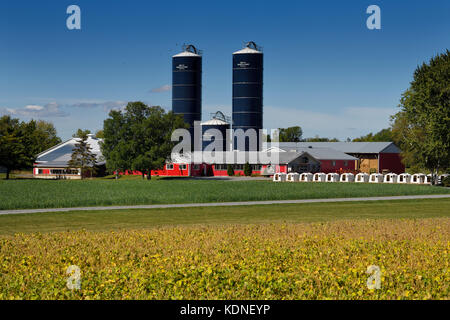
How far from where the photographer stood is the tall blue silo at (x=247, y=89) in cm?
9950

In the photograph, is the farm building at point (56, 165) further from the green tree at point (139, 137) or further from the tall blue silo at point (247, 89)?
the tall blue silo at point (247, 89)

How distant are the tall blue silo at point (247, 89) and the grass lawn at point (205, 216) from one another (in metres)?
66.0

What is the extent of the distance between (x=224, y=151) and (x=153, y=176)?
1524cm

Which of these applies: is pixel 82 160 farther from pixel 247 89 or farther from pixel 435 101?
pixel 435 101

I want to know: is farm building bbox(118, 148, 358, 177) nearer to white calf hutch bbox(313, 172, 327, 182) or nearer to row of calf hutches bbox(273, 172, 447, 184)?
row of calf hutches bbox(273, 172, 447, 184)

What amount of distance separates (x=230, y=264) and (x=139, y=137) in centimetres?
6824

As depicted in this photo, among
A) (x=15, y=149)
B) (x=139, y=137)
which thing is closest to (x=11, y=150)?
(x=15, y=149)

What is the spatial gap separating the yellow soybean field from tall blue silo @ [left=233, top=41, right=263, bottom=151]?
82.6m

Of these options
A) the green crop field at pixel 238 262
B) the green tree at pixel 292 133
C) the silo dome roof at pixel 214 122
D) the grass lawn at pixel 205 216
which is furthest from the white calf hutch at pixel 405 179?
the green tree at pixel 292 133

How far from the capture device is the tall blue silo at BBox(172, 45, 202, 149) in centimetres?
10212

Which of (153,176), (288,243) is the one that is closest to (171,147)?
(153,176)
